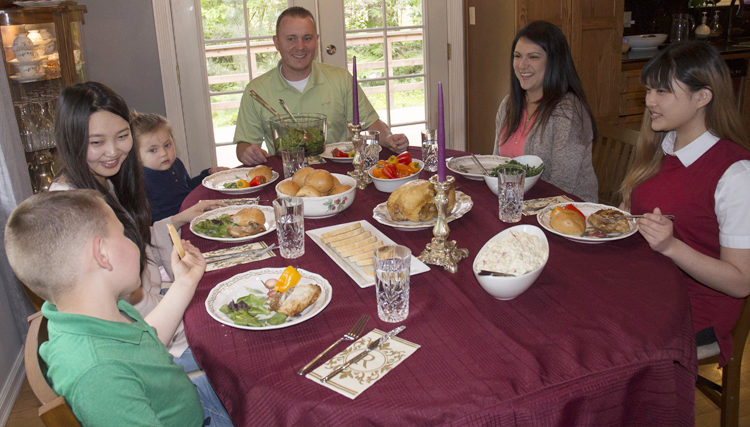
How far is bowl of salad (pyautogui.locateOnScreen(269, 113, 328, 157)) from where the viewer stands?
7.24ft

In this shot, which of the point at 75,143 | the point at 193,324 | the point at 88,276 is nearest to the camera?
the point at 88,276

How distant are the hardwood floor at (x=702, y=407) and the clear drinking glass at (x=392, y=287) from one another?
4.84 ft

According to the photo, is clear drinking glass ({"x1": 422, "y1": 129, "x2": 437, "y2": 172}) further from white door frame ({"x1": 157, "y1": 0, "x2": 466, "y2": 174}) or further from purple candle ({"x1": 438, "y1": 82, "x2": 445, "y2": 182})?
white door frame ({"x1": 157, "y1": 0, "x2": 466, "y2": 174})

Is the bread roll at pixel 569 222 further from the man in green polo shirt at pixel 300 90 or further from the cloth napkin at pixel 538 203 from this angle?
the man in green polo shirt at pixel 300 90

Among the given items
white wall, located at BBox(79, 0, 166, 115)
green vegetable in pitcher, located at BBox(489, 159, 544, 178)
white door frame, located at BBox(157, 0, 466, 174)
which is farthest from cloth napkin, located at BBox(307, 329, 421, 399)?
white wall, located at BBox(79, 0, 166, 115)

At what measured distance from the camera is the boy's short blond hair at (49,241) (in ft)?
3.38

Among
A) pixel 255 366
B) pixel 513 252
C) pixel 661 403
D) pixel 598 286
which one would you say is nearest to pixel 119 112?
pixel 255 366

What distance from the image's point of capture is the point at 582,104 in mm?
2285

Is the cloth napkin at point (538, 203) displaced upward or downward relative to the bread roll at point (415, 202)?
downward

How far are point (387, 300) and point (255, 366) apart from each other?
0.29 meters

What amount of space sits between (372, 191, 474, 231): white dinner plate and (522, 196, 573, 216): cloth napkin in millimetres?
173

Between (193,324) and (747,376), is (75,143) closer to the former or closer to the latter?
(193,324)

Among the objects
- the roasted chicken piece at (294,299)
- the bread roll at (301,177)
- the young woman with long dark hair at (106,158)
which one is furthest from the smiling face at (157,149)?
the roasted chicken piece at (294,299)

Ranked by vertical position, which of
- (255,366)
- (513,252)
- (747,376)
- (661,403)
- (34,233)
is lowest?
(747,376)
